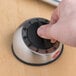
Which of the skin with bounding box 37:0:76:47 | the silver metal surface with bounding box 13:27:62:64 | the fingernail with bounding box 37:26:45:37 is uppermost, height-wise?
the skin with bounding box 37:0:76:47

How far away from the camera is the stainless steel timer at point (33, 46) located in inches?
22.5

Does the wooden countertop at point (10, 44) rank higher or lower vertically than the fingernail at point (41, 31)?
lower

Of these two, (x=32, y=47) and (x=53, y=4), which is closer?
(x=32, y=47)

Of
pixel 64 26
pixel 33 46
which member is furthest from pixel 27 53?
pixel 64 26

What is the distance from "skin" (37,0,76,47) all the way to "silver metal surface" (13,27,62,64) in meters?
0.05

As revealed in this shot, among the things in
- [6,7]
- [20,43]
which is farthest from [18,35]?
[6,7]

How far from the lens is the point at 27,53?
0.57 m

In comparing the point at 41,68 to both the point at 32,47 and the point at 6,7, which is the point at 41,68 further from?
the point at 6,7

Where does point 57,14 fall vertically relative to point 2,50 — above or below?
above

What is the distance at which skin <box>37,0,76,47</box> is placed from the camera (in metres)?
0.47

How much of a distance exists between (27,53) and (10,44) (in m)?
0.07

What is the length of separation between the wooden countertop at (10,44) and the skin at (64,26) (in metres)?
0.09

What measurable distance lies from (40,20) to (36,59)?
0.09m

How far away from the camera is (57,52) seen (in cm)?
59
